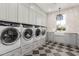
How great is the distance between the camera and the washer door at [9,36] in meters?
1.45

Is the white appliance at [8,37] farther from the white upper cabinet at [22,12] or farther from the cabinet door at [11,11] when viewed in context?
the white upper cabinet at [22,12]

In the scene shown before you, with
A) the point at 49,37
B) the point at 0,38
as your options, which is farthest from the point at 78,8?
the point at 0,38

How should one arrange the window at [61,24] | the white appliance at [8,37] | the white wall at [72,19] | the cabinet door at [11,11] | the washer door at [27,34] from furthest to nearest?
the window at [61,24], the white wall at [72,19], the washer door at [27,34], the cabinet door at [11,11], the white appliance at [8,37]

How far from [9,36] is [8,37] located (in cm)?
4

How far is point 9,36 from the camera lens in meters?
1.59

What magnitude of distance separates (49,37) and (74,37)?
1611mm

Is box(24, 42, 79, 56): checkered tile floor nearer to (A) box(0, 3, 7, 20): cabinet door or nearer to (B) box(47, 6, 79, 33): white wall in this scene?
(B) box(47, 6, 79, 33): white wall

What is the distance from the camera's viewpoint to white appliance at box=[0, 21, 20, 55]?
1422 mm

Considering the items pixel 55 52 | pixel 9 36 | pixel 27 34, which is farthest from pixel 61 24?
pixel 9 36

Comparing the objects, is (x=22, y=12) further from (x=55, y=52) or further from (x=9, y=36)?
(x=55, y=52)

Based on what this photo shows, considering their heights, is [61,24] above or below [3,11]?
below

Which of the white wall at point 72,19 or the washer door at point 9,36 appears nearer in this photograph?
the washer door at point 9,36

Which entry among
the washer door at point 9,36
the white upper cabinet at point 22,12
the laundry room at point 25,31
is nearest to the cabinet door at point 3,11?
the laundry room at point 25,31

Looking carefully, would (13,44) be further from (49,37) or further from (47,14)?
(47,14)
